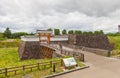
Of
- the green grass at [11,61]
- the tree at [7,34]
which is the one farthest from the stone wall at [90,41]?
the tree at [7,34]

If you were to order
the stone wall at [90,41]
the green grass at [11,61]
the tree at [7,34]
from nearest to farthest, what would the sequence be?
the green grass at [11,61]
the stone wall at [90,41]
the tree at [7,34]

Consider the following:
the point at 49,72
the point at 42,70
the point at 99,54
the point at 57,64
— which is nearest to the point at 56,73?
the point at 49,72

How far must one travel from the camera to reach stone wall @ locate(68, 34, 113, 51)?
29.4m

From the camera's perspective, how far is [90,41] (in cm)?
3075

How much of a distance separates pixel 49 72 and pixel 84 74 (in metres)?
2.67

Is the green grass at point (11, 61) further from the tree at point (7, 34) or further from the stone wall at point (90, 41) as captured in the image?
the tree at point (7, 34)

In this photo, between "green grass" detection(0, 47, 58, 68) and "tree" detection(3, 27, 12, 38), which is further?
"tree" detection(3, 27, 12, 38)

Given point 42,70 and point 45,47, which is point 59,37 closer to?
point 45,47

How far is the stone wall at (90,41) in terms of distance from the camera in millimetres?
29423

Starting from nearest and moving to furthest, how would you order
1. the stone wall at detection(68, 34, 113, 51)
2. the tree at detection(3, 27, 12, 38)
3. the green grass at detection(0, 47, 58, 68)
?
the green grass at detection(0, 47, 58, 68) → the stone wall at detection(68, 34, 113, 51) → the tree at detection(3, 27, 12, 38)

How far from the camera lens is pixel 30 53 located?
24984 mm

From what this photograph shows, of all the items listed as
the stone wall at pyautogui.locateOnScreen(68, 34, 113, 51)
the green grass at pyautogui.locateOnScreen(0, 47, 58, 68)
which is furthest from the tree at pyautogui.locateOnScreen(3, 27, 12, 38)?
the stone wall at pyautogui.locateOnScreen(68, 34, 113, 51)

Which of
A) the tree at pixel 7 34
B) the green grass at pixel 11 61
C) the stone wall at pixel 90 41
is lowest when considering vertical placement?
the green grass at pixel 11 61

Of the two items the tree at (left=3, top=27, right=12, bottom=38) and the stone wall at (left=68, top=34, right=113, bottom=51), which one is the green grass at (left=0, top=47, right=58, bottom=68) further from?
the tree at (left=3, top=27, right=12, bottom=38)
